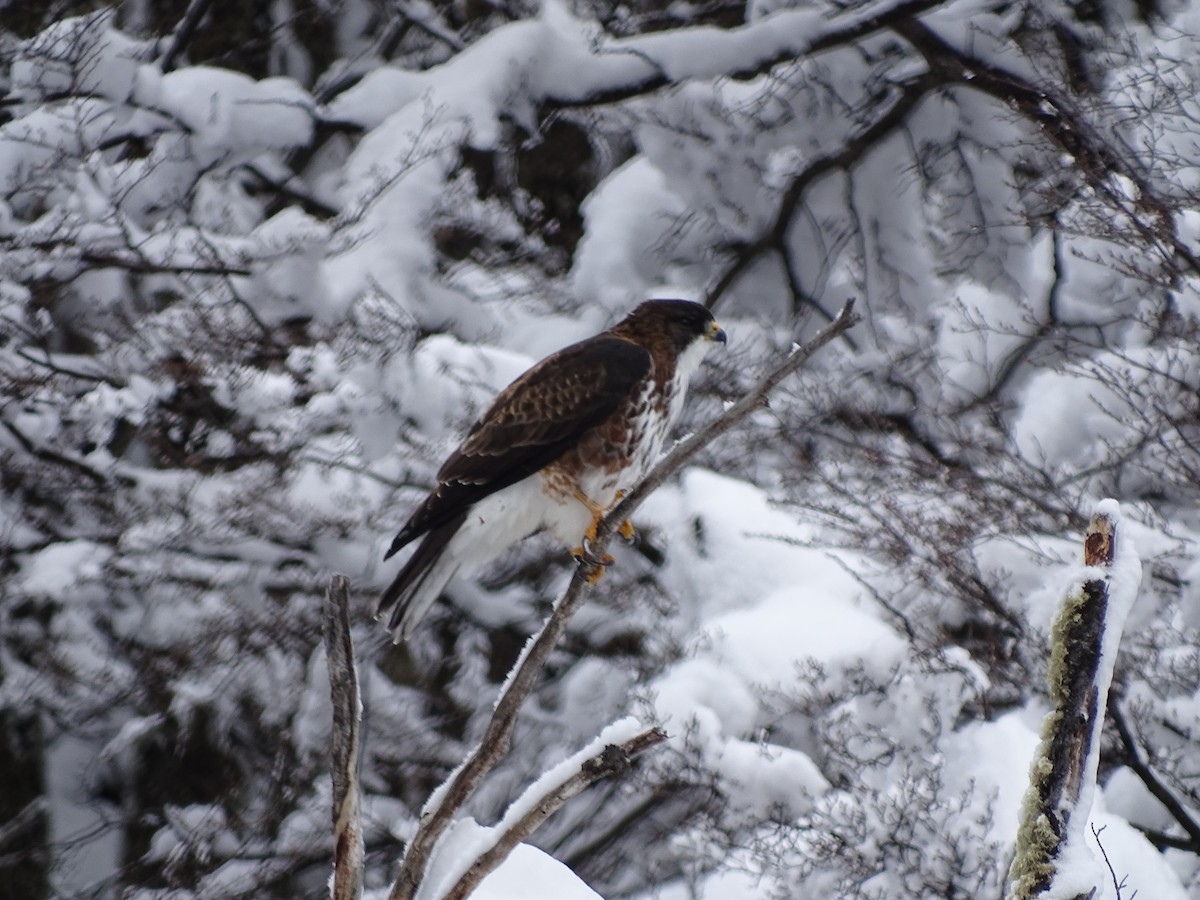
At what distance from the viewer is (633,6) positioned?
710cm

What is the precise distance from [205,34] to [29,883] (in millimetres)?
4292

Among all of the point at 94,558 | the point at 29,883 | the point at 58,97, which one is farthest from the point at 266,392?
the point at 29,883

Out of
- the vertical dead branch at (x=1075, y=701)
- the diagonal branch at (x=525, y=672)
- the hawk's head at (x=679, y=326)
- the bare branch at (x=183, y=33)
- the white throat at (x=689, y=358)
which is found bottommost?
the white throat at (x=689, y=358)

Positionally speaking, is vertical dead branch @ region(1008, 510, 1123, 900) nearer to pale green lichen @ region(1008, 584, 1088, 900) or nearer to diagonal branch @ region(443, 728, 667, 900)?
pale green lichen @ region(1008, 584, 1088, 900)

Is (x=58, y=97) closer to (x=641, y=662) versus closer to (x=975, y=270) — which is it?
(x=641, y=662)

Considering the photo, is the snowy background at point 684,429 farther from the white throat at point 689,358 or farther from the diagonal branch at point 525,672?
the diagonal branch at point 525,672

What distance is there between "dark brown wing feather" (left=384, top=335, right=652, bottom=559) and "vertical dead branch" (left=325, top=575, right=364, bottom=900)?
2021 mm

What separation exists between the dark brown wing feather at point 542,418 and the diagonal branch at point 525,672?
122 centimetres

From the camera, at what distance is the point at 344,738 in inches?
61.2

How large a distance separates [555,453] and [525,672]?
195 centimetres

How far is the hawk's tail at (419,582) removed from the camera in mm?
3393

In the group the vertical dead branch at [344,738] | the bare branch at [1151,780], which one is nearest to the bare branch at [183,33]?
the bare branch at [1151,780]

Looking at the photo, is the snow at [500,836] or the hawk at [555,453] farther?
the hawk at [555,453]

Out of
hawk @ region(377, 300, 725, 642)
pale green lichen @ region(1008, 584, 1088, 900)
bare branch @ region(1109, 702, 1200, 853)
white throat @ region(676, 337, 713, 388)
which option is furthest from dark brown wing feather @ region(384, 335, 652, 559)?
pale green lichen @ region(1008, 584, 1088, 900)
